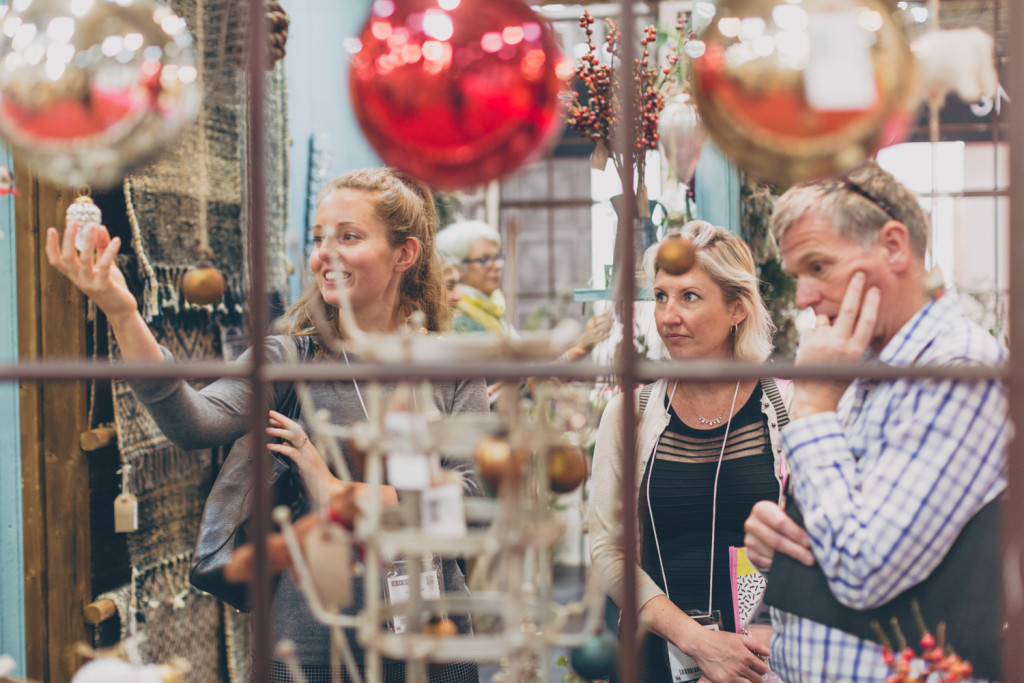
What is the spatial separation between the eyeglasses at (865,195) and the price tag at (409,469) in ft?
2.07

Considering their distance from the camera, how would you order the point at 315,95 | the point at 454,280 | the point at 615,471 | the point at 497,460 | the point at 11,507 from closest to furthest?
the point at 497,460
the point at 615,471
the point at 11,507
the point at 454,280
the point at 315,95

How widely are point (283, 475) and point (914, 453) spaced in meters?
0.93

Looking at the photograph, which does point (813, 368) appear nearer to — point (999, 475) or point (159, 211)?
point (999, 475)

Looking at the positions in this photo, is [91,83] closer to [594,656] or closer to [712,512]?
[594,656]

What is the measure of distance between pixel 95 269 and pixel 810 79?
904 mm

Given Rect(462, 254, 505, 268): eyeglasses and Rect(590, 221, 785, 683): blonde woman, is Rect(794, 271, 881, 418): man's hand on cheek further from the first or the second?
Rect(462, 254, 505, 268): eyeglasses

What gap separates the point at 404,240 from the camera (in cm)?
146

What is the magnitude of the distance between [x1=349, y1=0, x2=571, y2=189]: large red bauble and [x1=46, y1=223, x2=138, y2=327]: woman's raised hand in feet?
1.49

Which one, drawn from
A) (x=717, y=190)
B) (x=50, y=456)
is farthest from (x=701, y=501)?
(x=717, y=190)

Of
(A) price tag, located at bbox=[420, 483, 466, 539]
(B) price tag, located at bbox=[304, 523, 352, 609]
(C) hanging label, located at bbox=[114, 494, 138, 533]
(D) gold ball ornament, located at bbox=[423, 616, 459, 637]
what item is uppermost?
(A) price tag, located at bbox=[420, 483, 466, 539]

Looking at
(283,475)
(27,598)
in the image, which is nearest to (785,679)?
(283,475)

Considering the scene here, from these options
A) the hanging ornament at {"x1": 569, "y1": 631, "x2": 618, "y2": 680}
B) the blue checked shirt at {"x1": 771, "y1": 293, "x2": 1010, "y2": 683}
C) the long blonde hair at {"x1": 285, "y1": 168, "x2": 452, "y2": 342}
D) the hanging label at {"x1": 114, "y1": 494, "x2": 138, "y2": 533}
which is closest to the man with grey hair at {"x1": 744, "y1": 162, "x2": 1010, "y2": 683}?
the blue checked shirt at {"x1": 771, "y1": 293, "x2": 1010, "y2": 683}

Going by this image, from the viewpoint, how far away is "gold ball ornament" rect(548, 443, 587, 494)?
90 cm

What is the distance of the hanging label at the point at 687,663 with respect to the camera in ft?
4.90
